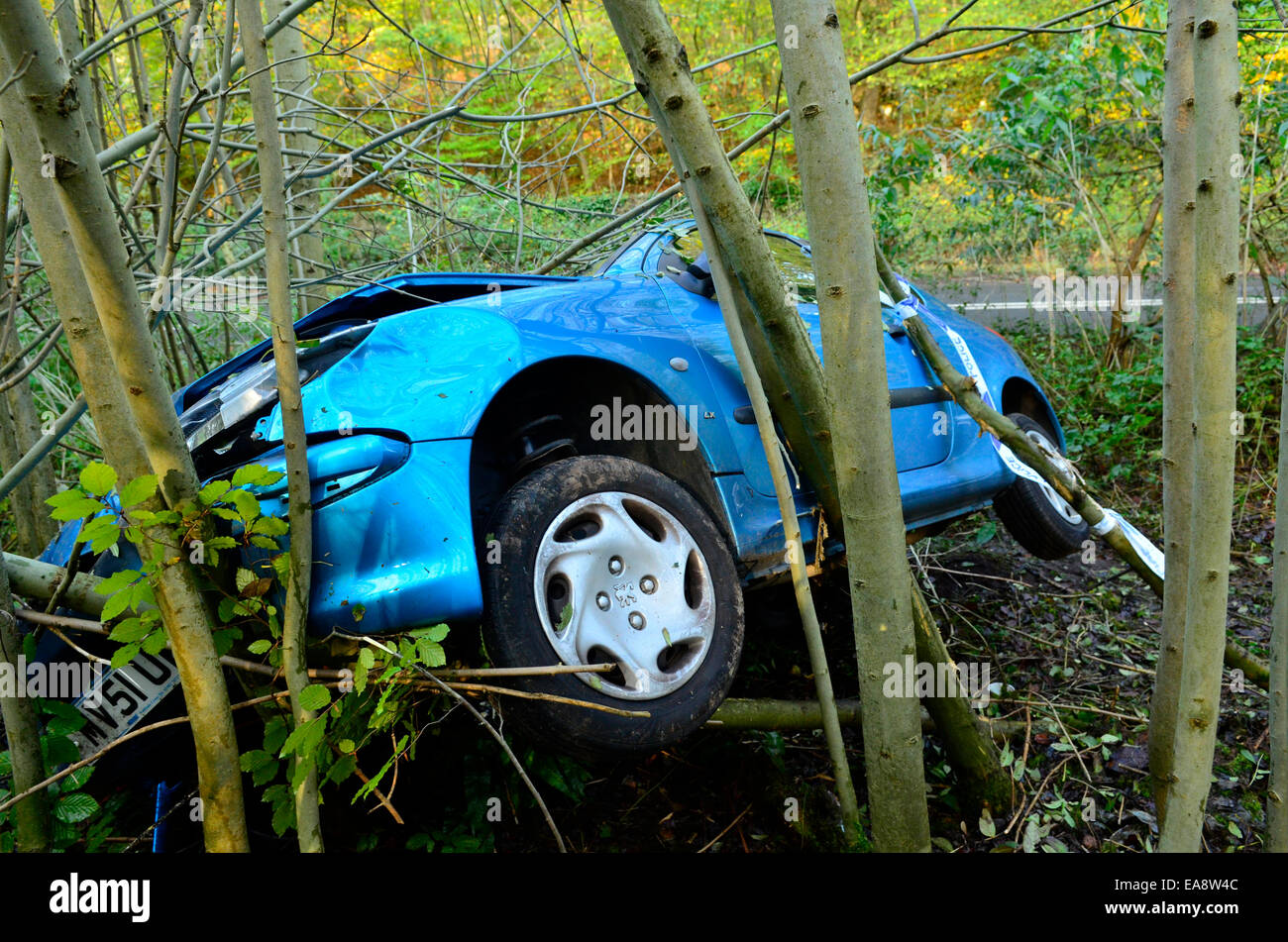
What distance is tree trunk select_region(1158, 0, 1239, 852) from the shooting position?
6.54 ft

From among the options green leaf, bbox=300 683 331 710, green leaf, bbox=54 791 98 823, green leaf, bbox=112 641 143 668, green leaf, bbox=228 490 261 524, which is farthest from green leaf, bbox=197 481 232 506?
green leaf, bbox=54 791 98 823

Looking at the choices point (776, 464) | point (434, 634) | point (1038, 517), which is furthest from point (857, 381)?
point (1038, 517)

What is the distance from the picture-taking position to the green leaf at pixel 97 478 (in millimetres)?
2002

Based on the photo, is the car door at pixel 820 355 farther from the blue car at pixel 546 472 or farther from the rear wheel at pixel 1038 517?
the rear wheel at pixel 1038 517

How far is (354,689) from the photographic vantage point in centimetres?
208

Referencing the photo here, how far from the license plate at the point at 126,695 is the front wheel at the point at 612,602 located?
874 millimetres

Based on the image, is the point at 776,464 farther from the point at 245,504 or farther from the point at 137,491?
the point at 137,491

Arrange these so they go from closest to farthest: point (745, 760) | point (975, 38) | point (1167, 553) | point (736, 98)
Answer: point (1167, 553) → point (745, 760) → point (736, 98) → point (975, 38)

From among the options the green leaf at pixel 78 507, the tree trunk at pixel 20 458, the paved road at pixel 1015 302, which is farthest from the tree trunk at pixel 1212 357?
the paved road at pixel 1015 302

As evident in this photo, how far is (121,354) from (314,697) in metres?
0.87

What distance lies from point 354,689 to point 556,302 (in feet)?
4.49

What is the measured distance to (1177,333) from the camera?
2.62 m
